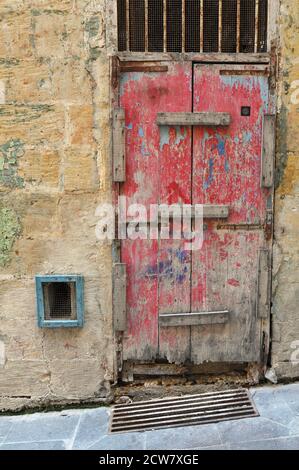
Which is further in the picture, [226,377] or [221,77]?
[226,377]

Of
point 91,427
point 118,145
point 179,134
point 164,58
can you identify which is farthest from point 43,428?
point 164,58

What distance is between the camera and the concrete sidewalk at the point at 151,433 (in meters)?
3.05

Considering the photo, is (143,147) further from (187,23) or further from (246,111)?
(187,23)

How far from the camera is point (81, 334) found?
141 inches

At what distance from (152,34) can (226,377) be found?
9.72 feet

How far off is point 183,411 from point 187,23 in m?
3.11

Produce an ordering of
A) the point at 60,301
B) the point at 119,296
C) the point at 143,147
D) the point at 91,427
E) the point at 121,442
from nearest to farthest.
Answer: the point at 121,442 → the point at 91,427 → the point at 143,147 → the point at 119,296 → the point at 60,301

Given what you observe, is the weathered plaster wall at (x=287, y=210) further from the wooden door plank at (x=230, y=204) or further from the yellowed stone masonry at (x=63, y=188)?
the wooden door plank at (x=230, y=204)

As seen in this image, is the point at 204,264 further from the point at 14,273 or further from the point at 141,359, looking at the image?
the point at 14,273

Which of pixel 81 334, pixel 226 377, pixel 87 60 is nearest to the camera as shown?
pixel 87 60

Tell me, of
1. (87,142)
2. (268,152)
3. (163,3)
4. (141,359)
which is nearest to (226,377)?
(141,359)

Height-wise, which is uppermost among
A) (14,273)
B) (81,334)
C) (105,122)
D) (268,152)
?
(105,122)

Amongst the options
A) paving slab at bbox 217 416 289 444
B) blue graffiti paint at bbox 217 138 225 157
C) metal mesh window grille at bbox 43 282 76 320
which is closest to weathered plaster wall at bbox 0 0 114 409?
metal mesh window grille at bbox 43 282 76 320

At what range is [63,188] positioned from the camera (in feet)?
11.3
